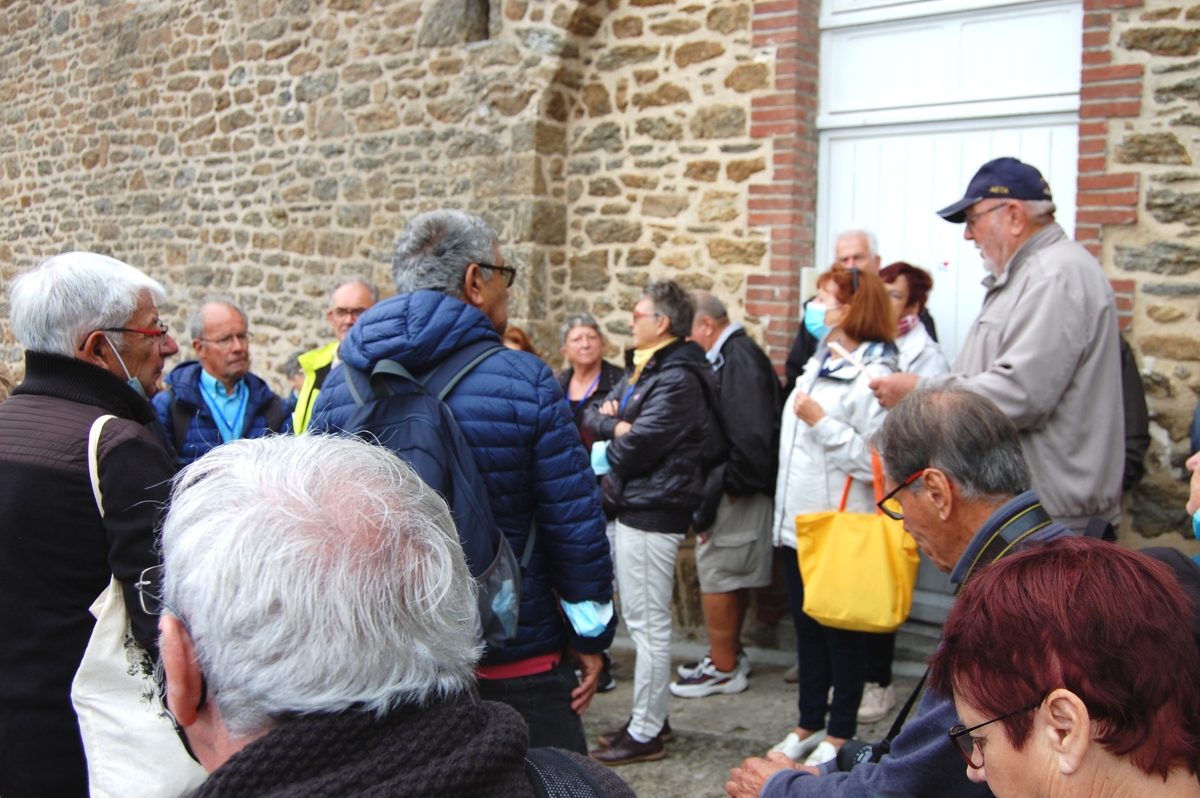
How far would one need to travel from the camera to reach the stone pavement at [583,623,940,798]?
4098mm

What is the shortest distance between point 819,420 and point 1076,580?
2.53 metres

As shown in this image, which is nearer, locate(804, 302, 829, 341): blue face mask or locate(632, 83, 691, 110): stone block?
locate(804, 302, 829, 341): blue face mask

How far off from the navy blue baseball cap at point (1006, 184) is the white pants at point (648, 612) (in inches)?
71.1

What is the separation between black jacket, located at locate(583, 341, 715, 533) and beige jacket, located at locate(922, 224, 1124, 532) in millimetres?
1147

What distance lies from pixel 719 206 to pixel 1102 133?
2.01 m

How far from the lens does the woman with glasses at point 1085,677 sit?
4.32ft

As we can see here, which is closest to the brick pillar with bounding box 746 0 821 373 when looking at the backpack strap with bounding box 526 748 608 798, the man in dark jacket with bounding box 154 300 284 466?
the man in dark jacket with bounding box 154 300 284 466

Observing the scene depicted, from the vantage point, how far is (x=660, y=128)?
591 cm

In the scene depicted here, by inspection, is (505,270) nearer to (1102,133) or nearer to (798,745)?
(798,745)

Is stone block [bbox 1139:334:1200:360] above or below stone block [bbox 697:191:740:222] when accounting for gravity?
below

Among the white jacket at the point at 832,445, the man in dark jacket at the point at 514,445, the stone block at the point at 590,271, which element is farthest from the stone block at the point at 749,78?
the man in dark jacket at the point at 514,445

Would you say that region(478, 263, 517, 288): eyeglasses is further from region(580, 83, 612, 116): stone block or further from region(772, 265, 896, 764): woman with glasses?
region(580, 83, 612, 116): stone block

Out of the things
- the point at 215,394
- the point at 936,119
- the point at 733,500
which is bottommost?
the point at 733,500

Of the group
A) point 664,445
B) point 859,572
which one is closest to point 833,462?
point 859,572
